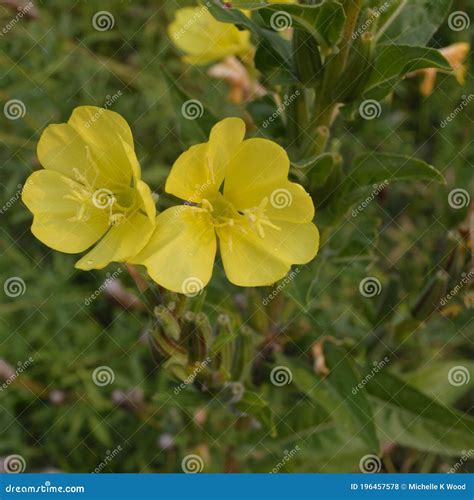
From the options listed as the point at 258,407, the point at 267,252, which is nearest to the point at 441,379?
the point at 258,407

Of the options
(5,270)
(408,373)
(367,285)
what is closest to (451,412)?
(367,285)

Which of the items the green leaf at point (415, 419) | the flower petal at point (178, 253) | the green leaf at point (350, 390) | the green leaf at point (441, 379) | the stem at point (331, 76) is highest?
the stem at point (331, 76)

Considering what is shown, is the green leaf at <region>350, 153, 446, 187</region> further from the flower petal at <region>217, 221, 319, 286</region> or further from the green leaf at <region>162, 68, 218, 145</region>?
the green leaf at <region>162, 68, 218, 145</region>

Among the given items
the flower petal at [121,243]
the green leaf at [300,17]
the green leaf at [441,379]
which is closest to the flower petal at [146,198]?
the flower petal at [121,243]

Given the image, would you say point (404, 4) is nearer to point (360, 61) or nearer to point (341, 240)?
point (360, 61)

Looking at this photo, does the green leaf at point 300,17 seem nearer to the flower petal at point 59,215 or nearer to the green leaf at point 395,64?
the green leaf at point 395,64

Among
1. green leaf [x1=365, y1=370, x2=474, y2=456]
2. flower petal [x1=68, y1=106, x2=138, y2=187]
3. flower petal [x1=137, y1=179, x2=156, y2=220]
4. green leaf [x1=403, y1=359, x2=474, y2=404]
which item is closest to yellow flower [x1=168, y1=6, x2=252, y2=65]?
flower petal [x1=68, y1=106, x2=138, y2=187]

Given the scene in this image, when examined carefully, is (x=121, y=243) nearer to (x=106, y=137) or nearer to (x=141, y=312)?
(x=106, y=137)
